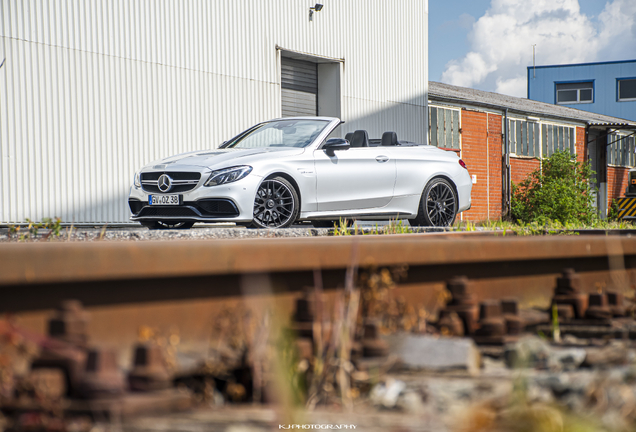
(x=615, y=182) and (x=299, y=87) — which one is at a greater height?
(x=299, y=87)

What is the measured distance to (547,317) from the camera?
3037 mm

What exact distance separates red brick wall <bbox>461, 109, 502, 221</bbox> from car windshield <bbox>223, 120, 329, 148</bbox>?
13.5 meters

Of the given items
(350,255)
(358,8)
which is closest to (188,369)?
(350,255)

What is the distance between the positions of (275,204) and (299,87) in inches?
408

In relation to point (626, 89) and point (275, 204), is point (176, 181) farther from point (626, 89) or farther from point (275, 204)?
point (626, 89)

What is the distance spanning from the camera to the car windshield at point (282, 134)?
30.3 ft

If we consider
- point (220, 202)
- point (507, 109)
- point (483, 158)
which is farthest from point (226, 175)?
point (507, 109)

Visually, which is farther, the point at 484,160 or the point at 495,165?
the point at 495,165

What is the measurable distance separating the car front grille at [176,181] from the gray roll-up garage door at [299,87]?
9635 mm

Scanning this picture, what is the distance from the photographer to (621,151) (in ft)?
108

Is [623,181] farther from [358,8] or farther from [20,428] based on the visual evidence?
[20,428]

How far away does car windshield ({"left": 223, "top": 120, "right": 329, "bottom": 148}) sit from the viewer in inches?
364

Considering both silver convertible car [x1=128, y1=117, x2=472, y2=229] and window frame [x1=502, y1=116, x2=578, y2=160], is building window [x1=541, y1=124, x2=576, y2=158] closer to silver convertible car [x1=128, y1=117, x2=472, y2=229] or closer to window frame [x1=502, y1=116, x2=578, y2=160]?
window frame [x1=502, y1=116, x2=578, y2=160]

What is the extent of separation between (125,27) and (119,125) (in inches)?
76.2
